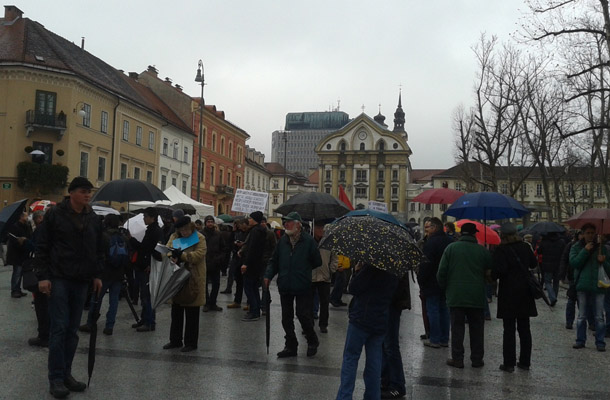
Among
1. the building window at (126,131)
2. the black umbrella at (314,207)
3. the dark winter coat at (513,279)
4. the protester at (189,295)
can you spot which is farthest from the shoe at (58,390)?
the building window at (126,131)

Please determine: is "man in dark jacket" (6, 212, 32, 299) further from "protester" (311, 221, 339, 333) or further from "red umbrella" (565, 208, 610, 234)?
"red umbrella" (565, 208, 610, 234)

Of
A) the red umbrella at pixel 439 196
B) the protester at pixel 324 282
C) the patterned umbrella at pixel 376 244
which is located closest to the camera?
the patterned umbrella at pixel 376 244

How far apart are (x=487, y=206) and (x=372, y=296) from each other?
5117 mm

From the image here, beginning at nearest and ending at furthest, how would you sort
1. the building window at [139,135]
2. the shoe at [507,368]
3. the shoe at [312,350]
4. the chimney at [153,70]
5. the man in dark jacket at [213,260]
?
the shoe at [507,368], the shoe at [312,350], the man in dark jacket at [213,260], the building window at [139,135], the chimney at [153,70]

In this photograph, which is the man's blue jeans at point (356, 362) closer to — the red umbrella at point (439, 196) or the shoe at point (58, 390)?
the shoe at point (58, 390)

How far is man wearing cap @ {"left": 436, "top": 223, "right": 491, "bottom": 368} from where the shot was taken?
7.32 meters

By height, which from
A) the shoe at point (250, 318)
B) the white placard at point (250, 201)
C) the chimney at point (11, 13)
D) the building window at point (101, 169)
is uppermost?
the chimney at point (11, 13)

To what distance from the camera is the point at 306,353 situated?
774 centimetres

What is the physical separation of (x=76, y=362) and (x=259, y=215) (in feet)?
14.5

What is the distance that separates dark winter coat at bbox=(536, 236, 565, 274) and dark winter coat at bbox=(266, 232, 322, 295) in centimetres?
886

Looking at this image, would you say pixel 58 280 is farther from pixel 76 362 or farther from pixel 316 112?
pixel 316 112

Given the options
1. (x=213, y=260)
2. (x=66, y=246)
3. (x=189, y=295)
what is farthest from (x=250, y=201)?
(x=66, y=246)

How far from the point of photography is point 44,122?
110 ft

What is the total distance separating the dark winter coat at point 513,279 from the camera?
724cm
